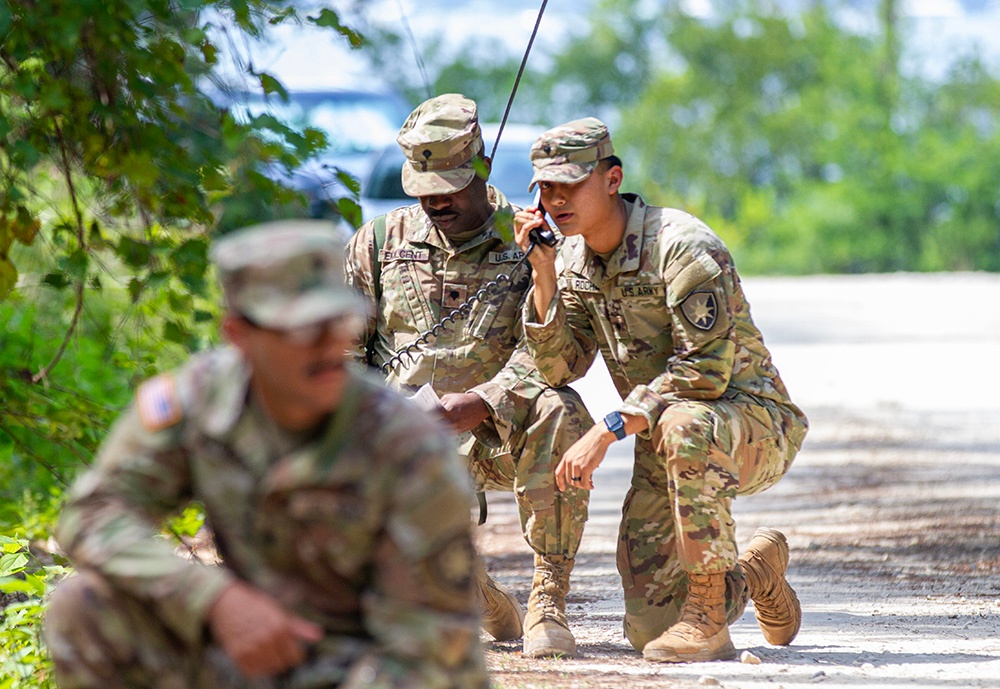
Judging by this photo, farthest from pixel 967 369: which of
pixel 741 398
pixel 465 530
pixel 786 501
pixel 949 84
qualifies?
pixel 949 84

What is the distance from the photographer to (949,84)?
3020 centimetres

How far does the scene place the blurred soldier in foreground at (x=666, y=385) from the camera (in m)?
4.36

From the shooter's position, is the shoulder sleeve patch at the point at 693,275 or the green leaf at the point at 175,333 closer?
the shoulder sleeve patch at the point at 693,275

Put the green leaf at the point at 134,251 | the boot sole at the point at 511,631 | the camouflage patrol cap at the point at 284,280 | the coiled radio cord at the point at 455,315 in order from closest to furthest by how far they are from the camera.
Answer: the camouflage patrol cap at the point at 284,280 < the green leaf at the point at 134,251 < the boot sole at the point at 511,631 < the coiled radio cord at the point at 455,315

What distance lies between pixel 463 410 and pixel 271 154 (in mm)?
935

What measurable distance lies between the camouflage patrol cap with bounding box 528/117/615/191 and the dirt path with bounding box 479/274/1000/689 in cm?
139

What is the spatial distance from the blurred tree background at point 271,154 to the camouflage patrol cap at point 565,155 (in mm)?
397

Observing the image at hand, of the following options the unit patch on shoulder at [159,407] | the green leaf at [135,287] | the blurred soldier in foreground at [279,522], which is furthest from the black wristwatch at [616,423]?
the unit patch on shoulder at [159,407]

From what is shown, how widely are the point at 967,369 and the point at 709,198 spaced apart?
23.0 metres

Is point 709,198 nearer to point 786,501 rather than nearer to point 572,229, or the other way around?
point 786,501

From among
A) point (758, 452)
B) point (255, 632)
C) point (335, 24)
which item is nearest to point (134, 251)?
point (335, 24)

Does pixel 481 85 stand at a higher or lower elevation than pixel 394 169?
lower

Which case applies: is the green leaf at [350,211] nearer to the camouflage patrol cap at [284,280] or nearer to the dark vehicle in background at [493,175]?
the camouflage patrol cap at [284,280]

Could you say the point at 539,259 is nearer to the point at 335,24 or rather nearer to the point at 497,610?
the point at 335,24
